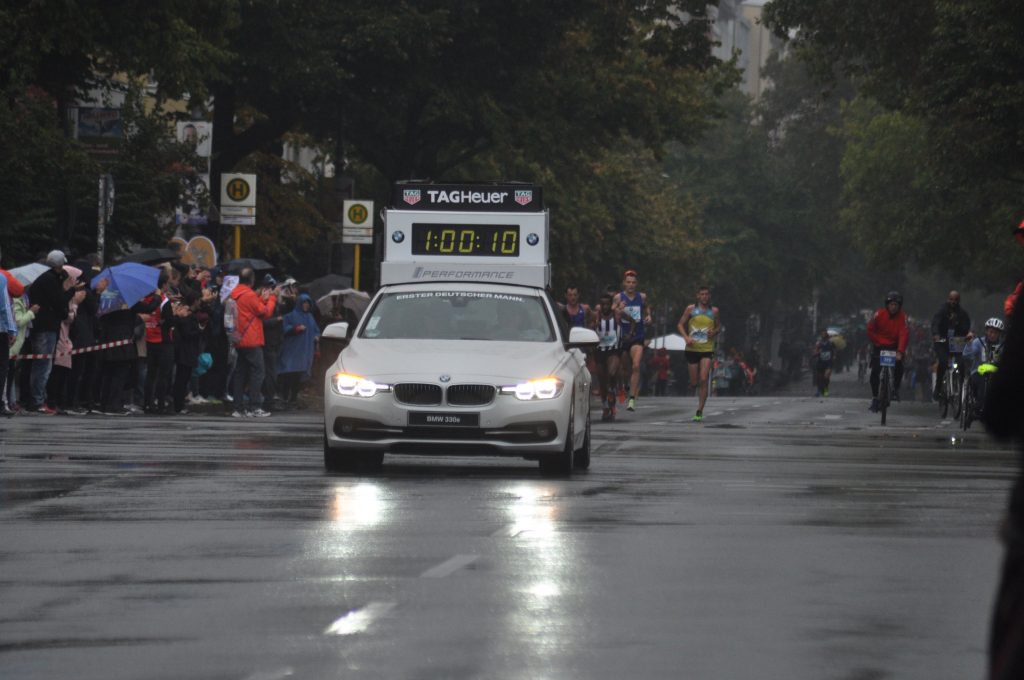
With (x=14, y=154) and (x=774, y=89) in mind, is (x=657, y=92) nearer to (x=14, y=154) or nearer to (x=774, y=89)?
(x=14, y=154)

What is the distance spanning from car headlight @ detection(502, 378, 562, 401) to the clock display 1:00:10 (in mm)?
16452

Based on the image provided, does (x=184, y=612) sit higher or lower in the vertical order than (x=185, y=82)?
lower

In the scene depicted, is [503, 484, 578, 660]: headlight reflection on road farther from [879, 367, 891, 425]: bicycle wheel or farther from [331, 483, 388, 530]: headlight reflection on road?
[879, 367, 891, 425]: bicycle wheel

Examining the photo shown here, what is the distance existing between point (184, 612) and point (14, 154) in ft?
70.0

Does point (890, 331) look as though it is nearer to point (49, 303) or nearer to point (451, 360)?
point (49, 303)

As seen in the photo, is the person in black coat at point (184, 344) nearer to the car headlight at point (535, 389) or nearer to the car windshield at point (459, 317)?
the car windshield at point (459, 317)

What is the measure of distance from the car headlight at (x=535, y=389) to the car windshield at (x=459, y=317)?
1.01m

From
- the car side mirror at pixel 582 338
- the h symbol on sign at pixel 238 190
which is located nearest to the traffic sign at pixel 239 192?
the h symbol on sign at pixel 238 190

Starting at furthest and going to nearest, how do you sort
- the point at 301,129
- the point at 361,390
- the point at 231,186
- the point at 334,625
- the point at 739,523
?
the point at 301,129 → the point at 231,186 → the point at 361,390 → the point at 739,523 → the point at 334,625

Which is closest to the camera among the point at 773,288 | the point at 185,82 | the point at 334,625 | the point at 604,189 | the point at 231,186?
the point at 334,625

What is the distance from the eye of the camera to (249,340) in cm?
2831

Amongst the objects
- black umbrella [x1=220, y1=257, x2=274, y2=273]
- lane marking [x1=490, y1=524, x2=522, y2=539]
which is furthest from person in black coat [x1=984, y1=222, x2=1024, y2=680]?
black umbrella [x1=220, y1=257, x2=274, y2=273]

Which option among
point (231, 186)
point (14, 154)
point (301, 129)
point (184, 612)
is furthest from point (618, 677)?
point (301, 129)

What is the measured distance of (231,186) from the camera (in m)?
37.9
